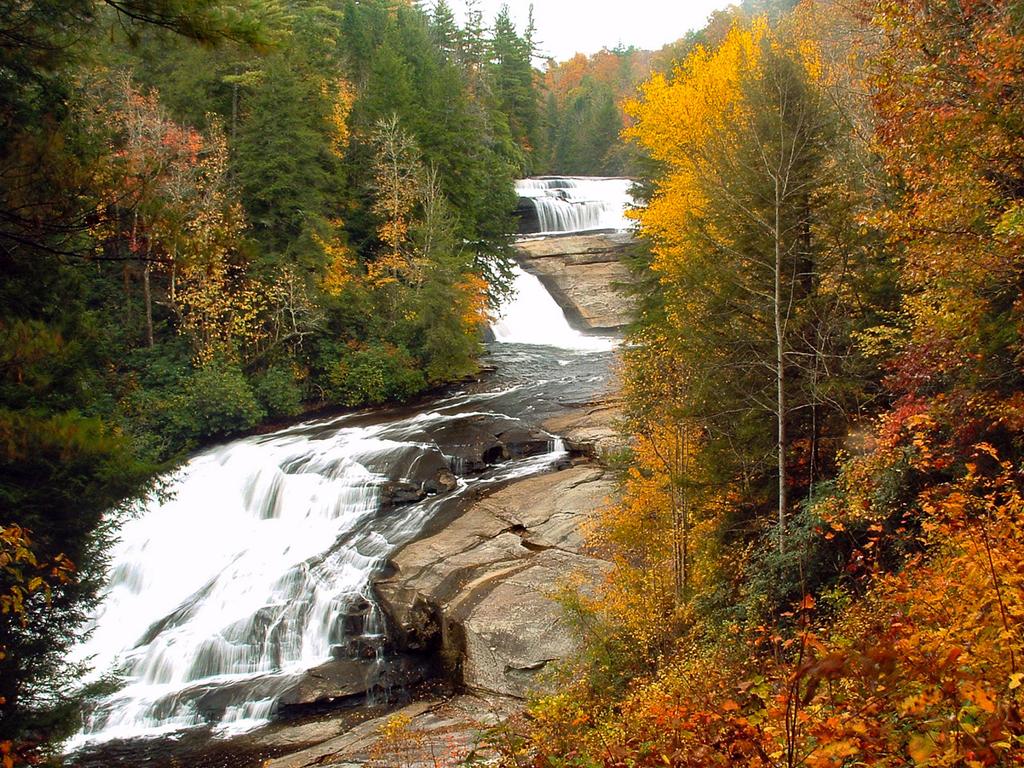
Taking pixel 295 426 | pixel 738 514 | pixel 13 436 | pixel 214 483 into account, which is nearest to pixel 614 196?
pixel 295 426

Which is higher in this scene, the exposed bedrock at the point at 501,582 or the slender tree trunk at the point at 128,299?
the slender tree trunk at the point at 128,299

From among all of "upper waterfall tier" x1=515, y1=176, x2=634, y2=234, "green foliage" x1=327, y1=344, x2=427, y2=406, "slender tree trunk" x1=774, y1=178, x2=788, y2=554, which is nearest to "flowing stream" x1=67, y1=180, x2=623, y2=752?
"green foliage" x1=327, y1=344, x2=427, y2=406

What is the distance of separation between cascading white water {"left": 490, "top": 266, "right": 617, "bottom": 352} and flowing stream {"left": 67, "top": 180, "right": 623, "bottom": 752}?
8.15m

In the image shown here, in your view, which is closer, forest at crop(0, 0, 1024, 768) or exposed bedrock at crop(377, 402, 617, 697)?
forest at crop(0, 0, 1024, 768)

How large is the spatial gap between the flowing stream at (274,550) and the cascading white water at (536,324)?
26.7 ft

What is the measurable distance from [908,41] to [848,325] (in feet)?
11.2

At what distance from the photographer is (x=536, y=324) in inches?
1363

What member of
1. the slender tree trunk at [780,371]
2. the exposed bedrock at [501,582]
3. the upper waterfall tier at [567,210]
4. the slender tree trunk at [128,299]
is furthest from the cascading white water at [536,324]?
the slender tree trunk at [780,371]

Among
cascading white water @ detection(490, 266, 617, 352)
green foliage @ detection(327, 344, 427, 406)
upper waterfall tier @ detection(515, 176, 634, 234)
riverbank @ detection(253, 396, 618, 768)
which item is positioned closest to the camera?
riverbank @ detection(253, 396, 618, 768)

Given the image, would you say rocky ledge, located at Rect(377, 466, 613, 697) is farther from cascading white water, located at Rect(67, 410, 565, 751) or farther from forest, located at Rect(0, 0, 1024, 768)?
forest, located at Rect(0, 0, 1024, 768)

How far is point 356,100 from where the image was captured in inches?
1232

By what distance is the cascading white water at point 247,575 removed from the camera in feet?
39.5

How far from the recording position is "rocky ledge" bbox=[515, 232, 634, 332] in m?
35.3

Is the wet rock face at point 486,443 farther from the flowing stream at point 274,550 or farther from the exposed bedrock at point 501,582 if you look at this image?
the exposed bedrock at point 501,582
